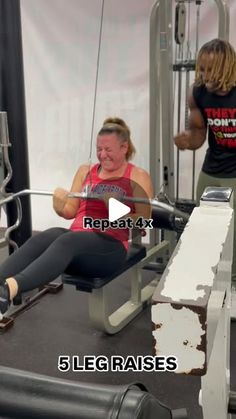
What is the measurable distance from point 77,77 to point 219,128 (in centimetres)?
169

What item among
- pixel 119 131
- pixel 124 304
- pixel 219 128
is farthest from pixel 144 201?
pixel 124 304

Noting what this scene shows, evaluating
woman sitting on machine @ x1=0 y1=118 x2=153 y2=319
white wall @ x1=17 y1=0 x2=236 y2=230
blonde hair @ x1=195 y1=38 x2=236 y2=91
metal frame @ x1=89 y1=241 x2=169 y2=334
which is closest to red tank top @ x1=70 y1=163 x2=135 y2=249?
woman sitting on machine @ x1=0 y1=118 x2=153 y2=319

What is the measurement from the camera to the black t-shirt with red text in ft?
8.02

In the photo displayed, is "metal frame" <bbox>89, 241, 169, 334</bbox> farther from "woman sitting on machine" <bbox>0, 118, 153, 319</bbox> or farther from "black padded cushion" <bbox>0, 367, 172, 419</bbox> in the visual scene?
"black padded cushion" <bbox>0, 367, 172, 419</bbox>

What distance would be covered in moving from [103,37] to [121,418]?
3.36 metres

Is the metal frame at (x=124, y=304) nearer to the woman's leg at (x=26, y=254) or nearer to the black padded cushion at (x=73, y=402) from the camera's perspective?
the woman's leg at (x=26, y=254)

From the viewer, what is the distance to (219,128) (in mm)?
2506

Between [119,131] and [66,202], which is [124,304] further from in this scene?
[119,131]

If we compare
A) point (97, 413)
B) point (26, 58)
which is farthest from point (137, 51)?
point (97, 413)

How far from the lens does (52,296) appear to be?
3.07 m

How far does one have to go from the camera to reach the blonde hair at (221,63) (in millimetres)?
2316

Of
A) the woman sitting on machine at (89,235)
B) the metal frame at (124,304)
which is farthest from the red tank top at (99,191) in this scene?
the metal frame at (124,304)

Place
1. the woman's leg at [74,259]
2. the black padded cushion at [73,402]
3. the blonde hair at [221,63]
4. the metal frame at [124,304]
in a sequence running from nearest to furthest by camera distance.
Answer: the black padded cushion at [73,402]
the woman's leg at [74,259]
the blonde hair at [221,63]
the metal frame at [124,304]

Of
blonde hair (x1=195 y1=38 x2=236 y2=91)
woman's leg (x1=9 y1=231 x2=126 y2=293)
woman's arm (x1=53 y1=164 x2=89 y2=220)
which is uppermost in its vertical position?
blonde hair (x1=195 y1=38 x2=236 y2=91)
